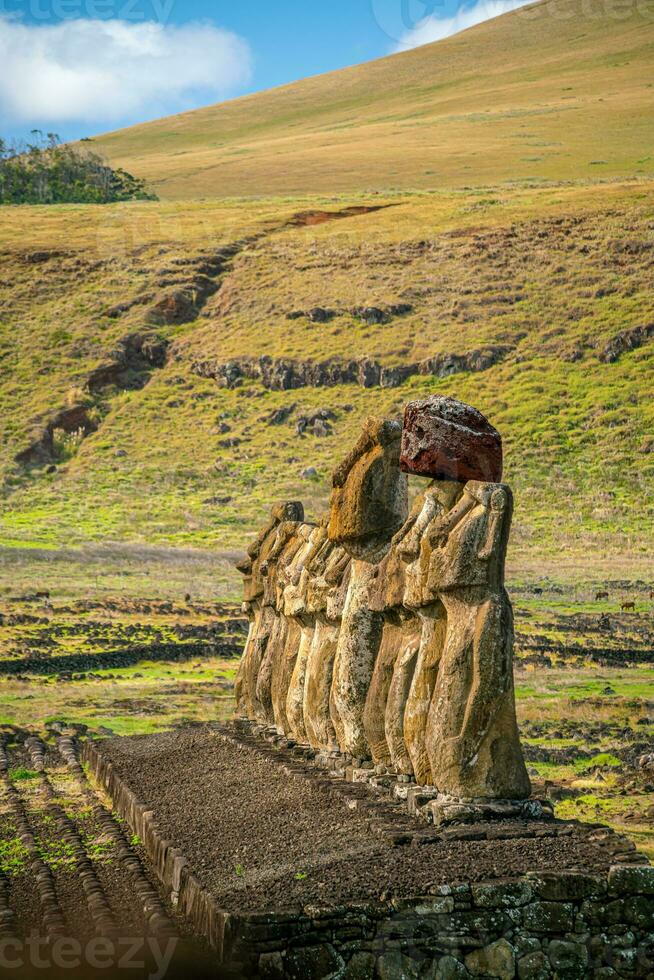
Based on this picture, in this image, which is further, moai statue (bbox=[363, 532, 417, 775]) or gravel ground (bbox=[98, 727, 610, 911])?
moai statue (bbox=[363, 532, 417, 775])

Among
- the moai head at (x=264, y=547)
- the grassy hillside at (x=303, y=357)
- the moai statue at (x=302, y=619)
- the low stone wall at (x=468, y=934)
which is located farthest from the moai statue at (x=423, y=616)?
the grassy hillside at (x=303, y=357)

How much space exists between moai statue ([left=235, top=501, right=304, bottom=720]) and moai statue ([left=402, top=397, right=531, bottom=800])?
7.98m

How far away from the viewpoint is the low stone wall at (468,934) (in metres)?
8.20

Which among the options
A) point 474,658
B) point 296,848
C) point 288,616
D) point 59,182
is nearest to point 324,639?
point 288,616

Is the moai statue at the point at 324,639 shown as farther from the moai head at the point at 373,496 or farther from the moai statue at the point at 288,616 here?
the moai head at the point at 373,496

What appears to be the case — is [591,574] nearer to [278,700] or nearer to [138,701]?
[138,701]

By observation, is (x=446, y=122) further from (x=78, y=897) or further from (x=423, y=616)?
(x=78, y=897)

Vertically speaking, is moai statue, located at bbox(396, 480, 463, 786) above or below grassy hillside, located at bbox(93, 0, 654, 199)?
below

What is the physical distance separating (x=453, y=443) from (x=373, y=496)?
1.95 metres

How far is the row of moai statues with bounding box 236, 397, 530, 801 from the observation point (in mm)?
10625

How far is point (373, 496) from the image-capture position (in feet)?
43.8

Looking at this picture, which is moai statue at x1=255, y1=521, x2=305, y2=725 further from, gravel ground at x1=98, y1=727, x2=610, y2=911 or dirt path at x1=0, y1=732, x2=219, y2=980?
gravel ground at x1=98, y1=727, x2=610, y2=911

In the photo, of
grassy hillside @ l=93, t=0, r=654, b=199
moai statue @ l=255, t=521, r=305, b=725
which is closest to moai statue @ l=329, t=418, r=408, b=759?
moai statue @ l=255, t=521, r=305, b=725

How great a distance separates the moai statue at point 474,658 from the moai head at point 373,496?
1.98 metres
